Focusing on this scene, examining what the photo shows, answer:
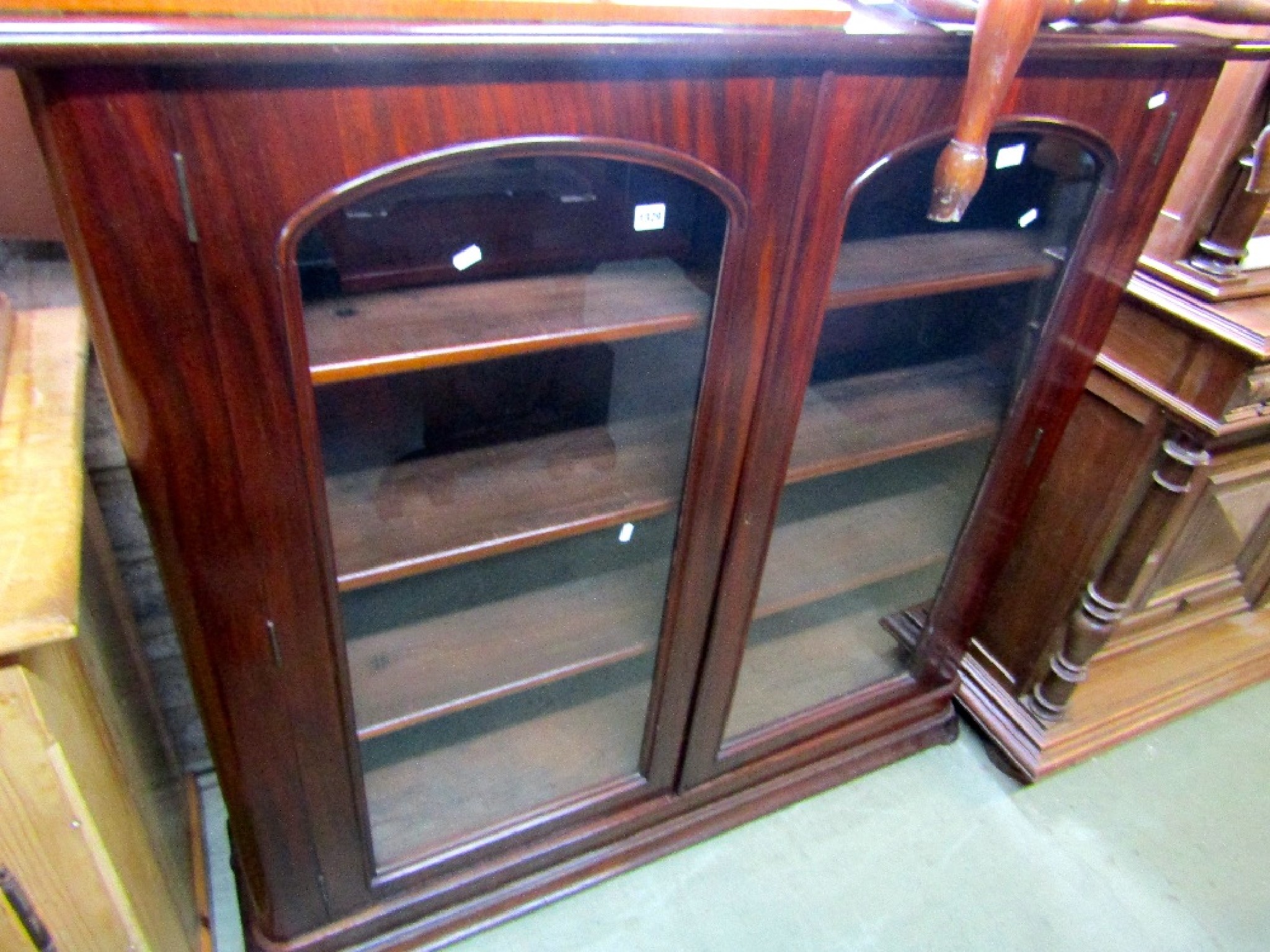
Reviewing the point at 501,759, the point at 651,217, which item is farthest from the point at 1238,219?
the point at 501,759

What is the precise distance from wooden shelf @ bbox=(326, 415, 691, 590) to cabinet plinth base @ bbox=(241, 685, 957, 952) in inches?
21.6

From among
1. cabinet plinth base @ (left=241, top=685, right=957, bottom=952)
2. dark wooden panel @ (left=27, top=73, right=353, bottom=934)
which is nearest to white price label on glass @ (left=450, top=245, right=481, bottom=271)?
A: dark wooden panel @ (left=27, top=73, right=353, bottom=934)

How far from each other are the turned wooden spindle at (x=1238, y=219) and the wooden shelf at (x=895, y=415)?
1.10 ft

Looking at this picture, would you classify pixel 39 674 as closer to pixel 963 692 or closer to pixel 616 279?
pixel 616 279

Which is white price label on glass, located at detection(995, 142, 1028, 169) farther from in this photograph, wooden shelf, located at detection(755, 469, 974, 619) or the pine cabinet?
wooden shelf, located at detection(755, 469, 974, 619)

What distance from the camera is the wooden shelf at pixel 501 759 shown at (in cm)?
119

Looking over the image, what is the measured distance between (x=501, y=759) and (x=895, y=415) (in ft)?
2.49

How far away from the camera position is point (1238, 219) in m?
1.13

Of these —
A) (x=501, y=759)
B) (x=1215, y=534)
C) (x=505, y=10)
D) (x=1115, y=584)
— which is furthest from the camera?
(x=1215, y=534)

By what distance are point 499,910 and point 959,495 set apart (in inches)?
35.7

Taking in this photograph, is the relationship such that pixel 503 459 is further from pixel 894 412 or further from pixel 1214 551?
pixel 1214 551

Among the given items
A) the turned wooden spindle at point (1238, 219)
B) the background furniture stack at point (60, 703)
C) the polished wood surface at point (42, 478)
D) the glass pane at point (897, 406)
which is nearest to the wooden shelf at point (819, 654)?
the glass pane at point (897, 406)

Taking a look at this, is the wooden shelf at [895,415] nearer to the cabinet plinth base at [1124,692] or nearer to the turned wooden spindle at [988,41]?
the turned wooden spindle at [988,41]

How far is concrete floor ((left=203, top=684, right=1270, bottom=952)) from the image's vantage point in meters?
1.30
